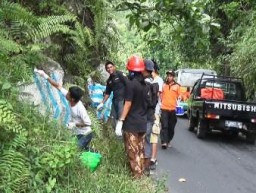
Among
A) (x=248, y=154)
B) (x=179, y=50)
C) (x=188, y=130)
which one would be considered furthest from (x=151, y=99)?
(x=179, y=50)

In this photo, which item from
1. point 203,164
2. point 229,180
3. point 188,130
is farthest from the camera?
point 188,130

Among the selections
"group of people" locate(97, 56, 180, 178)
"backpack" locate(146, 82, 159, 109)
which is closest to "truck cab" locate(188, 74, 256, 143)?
"group of people" locate(97, 56, 180, 178)

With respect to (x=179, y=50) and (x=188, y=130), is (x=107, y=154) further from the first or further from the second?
(x=179, y=50)

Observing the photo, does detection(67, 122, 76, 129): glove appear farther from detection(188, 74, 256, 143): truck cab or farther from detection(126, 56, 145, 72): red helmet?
detection(188, 74, 256, 143): truck cab

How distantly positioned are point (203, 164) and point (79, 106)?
4.15 meters

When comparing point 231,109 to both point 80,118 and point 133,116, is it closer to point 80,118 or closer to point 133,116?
point 133,116

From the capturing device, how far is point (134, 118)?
24.2 ft

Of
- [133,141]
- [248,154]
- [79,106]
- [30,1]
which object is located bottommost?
[248,154]

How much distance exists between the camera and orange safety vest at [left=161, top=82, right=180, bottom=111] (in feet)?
37.0

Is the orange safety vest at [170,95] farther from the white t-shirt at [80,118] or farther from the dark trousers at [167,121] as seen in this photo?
the white t-shirt at [80,118]

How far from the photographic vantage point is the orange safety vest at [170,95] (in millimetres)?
11266

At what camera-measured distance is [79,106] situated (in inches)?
281

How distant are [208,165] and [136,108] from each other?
3.47m

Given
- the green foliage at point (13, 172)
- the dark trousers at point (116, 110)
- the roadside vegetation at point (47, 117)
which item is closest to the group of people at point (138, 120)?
the roadside vegetation at point (47, 117)
